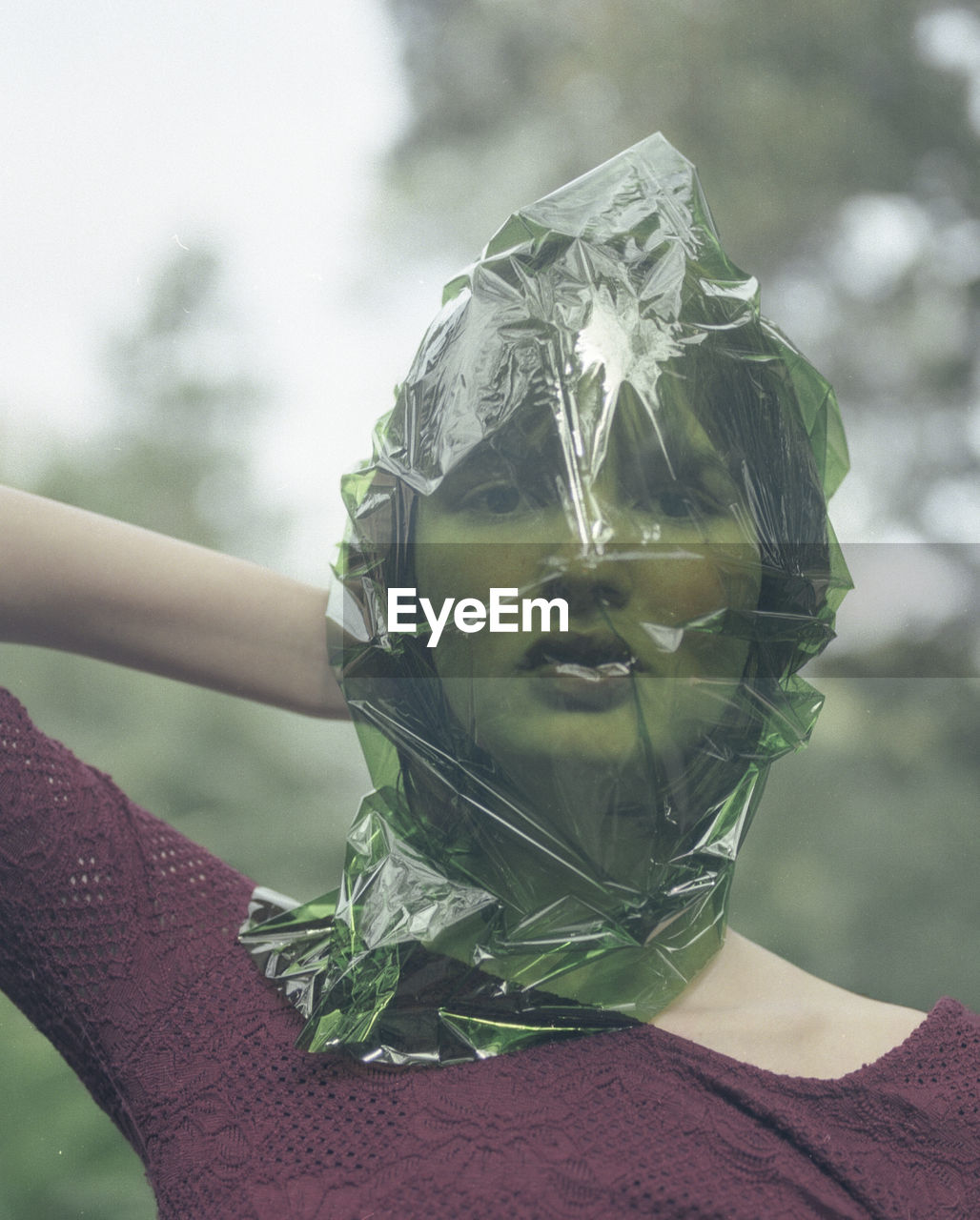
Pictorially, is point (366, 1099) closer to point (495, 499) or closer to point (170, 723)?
point (495, 499)

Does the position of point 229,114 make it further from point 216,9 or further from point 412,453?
point 412,453

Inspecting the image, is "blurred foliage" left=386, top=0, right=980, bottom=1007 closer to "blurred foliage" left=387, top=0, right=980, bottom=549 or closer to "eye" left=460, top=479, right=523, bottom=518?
"blurred foliage" left=387, top=0, right=980, bottom=549

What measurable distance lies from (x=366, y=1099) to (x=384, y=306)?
65 centimetres

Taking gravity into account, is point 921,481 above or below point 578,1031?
above

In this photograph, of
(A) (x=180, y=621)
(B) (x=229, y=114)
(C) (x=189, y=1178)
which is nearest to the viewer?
(C) (x=189, y=1178)

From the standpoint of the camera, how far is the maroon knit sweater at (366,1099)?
51 centimetres

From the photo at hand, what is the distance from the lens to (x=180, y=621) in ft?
2.09

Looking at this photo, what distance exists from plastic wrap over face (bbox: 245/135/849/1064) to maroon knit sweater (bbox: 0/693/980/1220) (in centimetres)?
3

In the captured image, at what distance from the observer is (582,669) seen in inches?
21.4

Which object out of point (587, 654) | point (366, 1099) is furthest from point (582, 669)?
point (366, 1099)

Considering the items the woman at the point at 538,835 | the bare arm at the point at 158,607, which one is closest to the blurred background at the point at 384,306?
the bare arm at the point at 158,607

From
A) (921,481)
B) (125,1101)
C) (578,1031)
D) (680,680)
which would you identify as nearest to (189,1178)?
(125,1101)

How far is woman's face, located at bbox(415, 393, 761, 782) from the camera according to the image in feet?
1.70

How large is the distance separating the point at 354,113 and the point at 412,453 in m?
0.54
